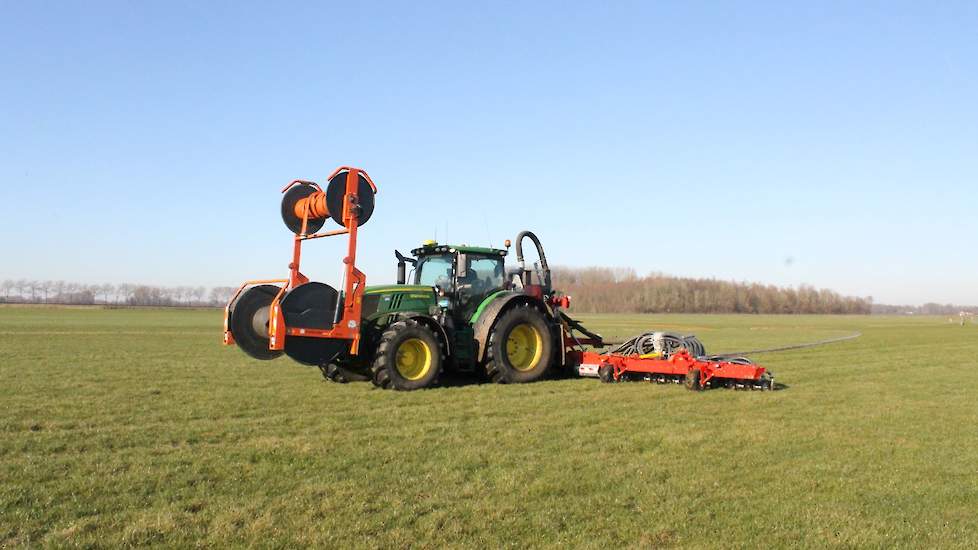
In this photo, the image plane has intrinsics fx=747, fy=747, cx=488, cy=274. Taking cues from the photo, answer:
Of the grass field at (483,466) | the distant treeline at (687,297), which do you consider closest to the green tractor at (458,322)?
the grass field at (483,466)

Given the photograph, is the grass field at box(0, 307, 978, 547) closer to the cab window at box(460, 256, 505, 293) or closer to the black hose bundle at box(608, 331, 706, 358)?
the black hose bundle at box(608, 331, 706, 358)

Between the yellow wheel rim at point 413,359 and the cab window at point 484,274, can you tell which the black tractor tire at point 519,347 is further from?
the yellow wheel rim at point 413,359

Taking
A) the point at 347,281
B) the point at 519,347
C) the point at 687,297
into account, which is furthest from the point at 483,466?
the point at 687,297

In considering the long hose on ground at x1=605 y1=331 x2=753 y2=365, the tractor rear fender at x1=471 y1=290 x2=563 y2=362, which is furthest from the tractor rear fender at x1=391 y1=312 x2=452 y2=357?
the long hose on ground at x1=605 y1=331 x2=753 y2=365

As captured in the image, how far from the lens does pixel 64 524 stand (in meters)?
4.92

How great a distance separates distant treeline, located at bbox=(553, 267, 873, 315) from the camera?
402 feet

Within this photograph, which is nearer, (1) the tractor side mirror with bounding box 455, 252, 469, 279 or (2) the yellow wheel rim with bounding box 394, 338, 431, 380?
(2) the yellow wheel rim with bounding box 394, 338, 431, 380

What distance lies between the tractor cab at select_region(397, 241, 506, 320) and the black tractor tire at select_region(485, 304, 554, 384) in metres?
0.71

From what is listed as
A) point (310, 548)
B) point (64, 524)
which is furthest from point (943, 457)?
point (64, 524)

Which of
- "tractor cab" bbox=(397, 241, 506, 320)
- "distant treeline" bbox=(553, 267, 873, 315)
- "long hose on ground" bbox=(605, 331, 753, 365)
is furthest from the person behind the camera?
"distant treeline" bbox=(553, 267, 873, 315)

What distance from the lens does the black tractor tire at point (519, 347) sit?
41.6 feet

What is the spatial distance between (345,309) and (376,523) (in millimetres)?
6237

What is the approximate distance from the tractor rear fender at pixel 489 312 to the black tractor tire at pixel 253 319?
3303mm

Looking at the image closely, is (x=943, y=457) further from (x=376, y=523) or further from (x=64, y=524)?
(x=64, y=524)
